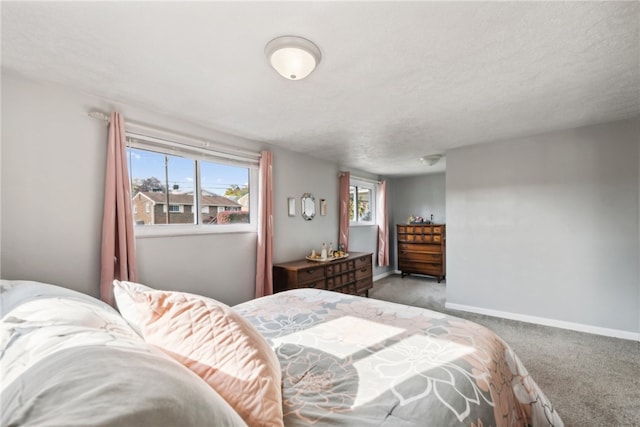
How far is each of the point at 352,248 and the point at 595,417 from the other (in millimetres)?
3975

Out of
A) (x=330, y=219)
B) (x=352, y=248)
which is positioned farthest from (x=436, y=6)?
(x=352, y=248)

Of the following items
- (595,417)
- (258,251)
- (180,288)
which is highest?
(258,251)

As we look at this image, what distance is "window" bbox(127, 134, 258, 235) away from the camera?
2604mm

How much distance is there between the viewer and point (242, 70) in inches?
74.3

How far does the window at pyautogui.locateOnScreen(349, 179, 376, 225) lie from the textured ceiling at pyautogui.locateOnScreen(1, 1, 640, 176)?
117 inches

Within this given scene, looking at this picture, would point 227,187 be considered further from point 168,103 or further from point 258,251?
point 168,103

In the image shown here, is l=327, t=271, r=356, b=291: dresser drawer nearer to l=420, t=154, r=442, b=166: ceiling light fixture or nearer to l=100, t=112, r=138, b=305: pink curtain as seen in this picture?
l=420, t=154, r=442, b=166: ceiling light fixture

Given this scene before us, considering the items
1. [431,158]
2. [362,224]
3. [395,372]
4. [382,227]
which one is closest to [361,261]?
[362,224]

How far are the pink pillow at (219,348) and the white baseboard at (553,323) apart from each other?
372cm

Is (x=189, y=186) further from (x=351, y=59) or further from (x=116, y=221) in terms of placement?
(x=351, y=59)

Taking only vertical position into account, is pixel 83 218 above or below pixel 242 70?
below

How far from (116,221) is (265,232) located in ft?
→ 5.03

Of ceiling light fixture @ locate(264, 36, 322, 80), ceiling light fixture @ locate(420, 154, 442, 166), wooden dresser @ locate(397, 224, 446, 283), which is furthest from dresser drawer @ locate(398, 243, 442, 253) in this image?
ceiling light fixture @ locate(264, 36, 322, 80)

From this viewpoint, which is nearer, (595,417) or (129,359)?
(129,359)
